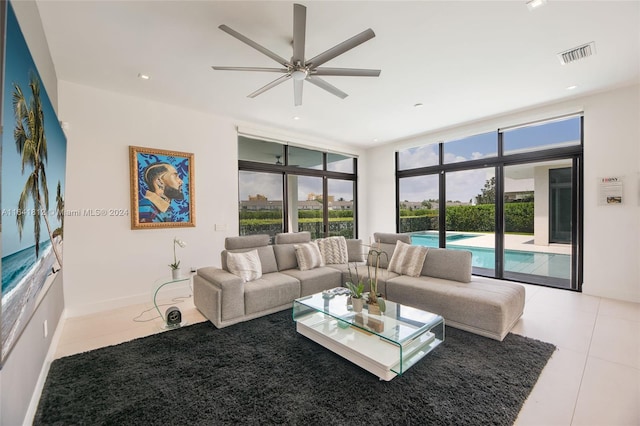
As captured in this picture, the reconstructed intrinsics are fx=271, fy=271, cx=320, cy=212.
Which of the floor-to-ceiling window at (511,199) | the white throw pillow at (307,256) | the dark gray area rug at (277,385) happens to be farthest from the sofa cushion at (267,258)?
the floor-to-ceiling window at (511,199)

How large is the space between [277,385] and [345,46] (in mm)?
2650

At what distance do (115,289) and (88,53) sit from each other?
9.36 ft

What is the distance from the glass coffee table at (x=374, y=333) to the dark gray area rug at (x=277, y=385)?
0.10m

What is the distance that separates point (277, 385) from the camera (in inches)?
79.4

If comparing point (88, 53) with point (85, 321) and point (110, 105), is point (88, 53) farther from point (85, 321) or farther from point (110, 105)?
point (85, 321)

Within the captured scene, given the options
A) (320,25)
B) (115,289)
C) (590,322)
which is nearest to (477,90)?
(320,25)

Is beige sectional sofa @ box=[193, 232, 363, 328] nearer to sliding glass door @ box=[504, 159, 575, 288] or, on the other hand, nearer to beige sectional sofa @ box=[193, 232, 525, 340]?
beige sectional sofa @ box=[193, 232, 525, 340]

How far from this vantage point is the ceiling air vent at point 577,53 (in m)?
2.72

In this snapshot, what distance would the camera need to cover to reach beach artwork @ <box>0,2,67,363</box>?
116 centimetres

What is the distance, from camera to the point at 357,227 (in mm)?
7000

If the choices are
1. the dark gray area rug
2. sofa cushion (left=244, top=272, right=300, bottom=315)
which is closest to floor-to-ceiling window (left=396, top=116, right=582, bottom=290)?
the dark gray area rug

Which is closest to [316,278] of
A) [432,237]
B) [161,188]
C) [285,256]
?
[285,256]

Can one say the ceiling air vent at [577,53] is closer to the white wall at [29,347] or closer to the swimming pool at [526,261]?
the swimming pool at [526,261]

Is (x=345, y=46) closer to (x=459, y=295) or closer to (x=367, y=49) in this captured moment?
(x=367, y=49)
